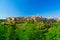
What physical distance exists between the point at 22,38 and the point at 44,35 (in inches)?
123

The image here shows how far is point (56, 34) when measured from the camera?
32.1 m

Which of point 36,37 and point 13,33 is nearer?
point 36,37

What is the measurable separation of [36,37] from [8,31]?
4634mm

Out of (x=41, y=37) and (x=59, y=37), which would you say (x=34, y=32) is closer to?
(x=41, y=37)

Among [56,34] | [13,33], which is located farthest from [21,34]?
[56,34]

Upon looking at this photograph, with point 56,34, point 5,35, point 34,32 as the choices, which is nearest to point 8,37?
point 5,35

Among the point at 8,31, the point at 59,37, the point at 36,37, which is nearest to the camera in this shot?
the point at 59,37

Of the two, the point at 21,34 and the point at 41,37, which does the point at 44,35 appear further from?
the point at 21,34

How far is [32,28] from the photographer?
3728 centimetres

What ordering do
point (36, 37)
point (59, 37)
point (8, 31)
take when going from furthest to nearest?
point (8, 31) → point (36, 37) → point (59, 37)

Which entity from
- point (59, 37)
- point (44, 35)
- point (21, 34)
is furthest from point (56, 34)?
point (21, 34)

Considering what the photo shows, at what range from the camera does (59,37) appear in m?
→ 30.6

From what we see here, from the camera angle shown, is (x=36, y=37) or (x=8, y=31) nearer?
(x=36, y=37)

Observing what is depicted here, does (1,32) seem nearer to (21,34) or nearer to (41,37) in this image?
(21,34)
